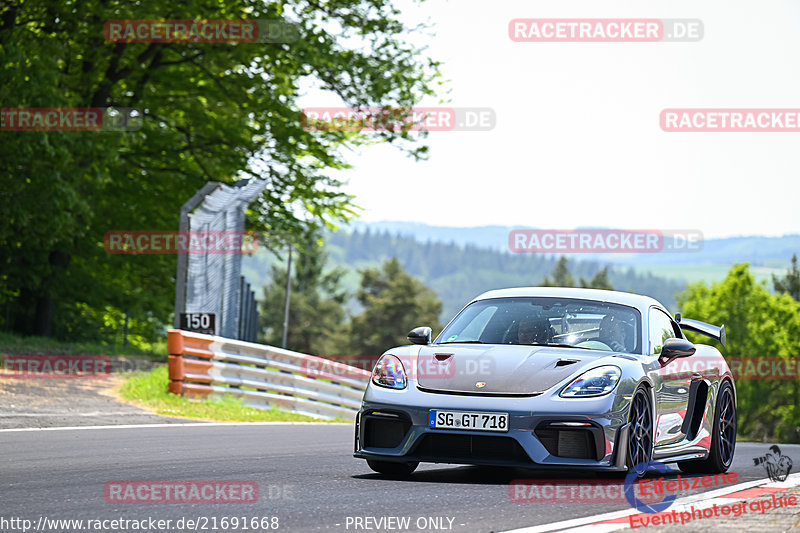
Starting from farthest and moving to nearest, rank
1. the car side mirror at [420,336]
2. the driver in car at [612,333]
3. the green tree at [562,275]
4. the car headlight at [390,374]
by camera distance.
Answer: the green tree at [562,275] → the car side mirror at [420,336] → the driver in car at [612,333] → the car headlight at [390,374]

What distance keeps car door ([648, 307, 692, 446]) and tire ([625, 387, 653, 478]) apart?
177mm

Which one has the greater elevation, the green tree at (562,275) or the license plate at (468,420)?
the green tree at (562,275)

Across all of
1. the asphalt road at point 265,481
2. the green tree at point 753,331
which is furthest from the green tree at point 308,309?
the asphalt road at point 265,481

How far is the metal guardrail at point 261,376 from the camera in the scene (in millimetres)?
15695

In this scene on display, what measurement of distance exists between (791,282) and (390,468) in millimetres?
114877

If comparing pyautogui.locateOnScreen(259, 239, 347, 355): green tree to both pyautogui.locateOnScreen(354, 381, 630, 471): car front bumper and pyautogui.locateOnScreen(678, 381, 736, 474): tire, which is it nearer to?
pyautogui.locateOnScreen(678, 381, 736, 474): tire

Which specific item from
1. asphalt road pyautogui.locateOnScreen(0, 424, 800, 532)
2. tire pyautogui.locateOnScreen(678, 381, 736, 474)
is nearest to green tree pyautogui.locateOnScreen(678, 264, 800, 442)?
tire pyautogui.locateOnScreen(678, 381, 736, 474)

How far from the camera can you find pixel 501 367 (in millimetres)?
7176

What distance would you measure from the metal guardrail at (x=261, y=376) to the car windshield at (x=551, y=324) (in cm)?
763

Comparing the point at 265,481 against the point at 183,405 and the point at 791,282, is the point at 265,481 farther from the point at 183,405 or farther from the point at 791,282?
the point at 791,282

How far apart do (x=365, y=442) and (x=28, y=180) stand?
55.3 ft

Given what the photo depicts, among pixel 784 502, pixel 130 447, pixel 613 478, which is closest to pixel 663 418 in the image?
pixel 613 478

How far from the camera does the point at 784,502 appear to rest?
649 centimetres

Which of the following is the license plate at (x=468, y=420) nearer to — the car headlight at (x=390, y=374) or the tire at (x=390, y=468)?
the car headlight at (x=390, y=374)
